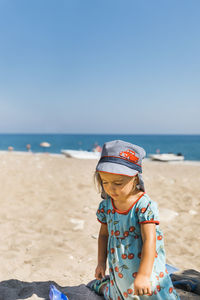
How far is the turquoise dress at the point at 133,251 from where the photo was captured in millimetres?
1834

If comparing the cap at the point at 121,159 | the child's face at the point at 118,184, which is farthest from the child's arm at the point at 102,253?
the cap at the point at 121,159

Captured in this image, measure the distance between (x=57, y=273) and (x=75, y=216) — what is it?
2148mm

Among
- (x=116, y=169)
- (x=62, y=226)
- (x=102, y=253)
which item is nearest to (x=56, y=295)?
(x=102, y=253)

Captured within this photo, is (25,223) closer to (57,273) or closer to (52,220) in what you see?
(52,220)

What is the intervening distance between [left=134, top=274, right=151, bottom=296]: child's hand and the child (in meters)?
0.05

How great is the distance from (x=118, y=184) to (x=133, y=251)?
0.50m

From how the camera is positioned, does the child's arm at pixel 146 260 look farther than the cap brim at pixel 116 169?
No

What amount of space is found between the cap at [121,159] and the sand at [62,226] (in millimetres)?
1665

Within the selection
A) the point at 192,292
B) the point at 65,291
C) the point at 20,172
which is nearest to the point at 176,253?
the point at 192,292

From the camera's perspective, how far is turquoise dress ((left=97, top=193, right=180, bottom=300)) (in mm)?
1834

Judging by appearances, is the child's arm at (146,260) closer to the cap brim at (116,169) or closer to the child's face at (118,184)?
the child's face at (118,184)

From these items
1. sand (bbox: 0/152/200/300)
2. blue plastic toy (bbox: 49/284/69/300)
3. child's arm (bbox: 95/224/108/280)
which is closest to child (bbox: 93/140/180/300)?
child's arm (bbox: 95/224/108/280)

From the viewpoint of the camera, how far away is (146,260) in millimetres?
1726

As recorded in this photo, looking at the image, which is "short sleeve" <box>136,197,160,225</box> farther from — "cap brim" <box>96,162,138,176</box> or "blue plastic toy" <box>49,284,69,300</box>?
"blue plastic toy" <box>49,284,69,300</box>
